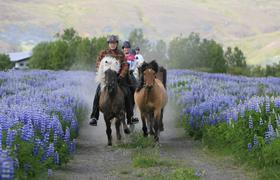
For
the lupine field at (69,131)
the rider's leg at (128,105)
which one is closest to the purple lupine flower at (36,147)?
the lupine field at (69,131)

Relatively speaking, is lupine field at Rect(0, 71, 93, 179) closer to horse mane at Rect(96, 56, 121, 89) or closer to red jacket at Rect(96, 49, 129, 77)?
horse mane at Rect(96, 56, 121, 89)

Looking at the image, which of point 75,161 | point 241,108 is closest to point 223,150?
point 241,108

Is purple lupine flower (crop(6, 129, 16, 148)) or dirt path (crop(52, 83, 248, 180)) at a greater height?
purple lupine flower (crop(6, 129, 16, 148))

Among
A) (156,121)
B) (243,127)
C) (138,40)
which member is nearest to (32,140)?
(243,127)

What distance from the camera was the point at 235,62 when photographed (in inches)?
3553

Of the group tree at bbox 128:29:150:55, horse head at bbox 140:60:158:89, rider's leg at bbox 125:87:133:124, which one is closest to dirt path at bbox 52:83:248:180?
rider's leg at bbox 125:87:133:124

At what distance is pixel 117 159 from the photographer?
13.1 m

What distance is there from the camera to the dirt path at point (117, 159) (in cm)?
1099

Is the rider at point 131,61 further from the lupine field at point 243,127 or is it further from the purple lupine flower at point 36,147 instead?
the purple lupine flower at point 36,147

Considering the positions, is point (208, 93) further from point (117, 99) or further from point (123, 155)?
point (123, 155)

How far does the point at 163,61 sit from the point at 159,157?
266ft

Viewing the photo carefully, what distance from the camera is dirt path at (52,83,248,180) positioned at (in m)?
11.0

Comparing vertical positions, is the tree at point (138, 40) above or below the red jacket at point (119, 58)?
above

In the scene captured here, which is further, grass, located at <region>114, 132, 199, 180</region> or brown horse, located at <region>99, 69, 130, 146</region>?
brown horse, located at <region>99, 69, 130, 146</region>
